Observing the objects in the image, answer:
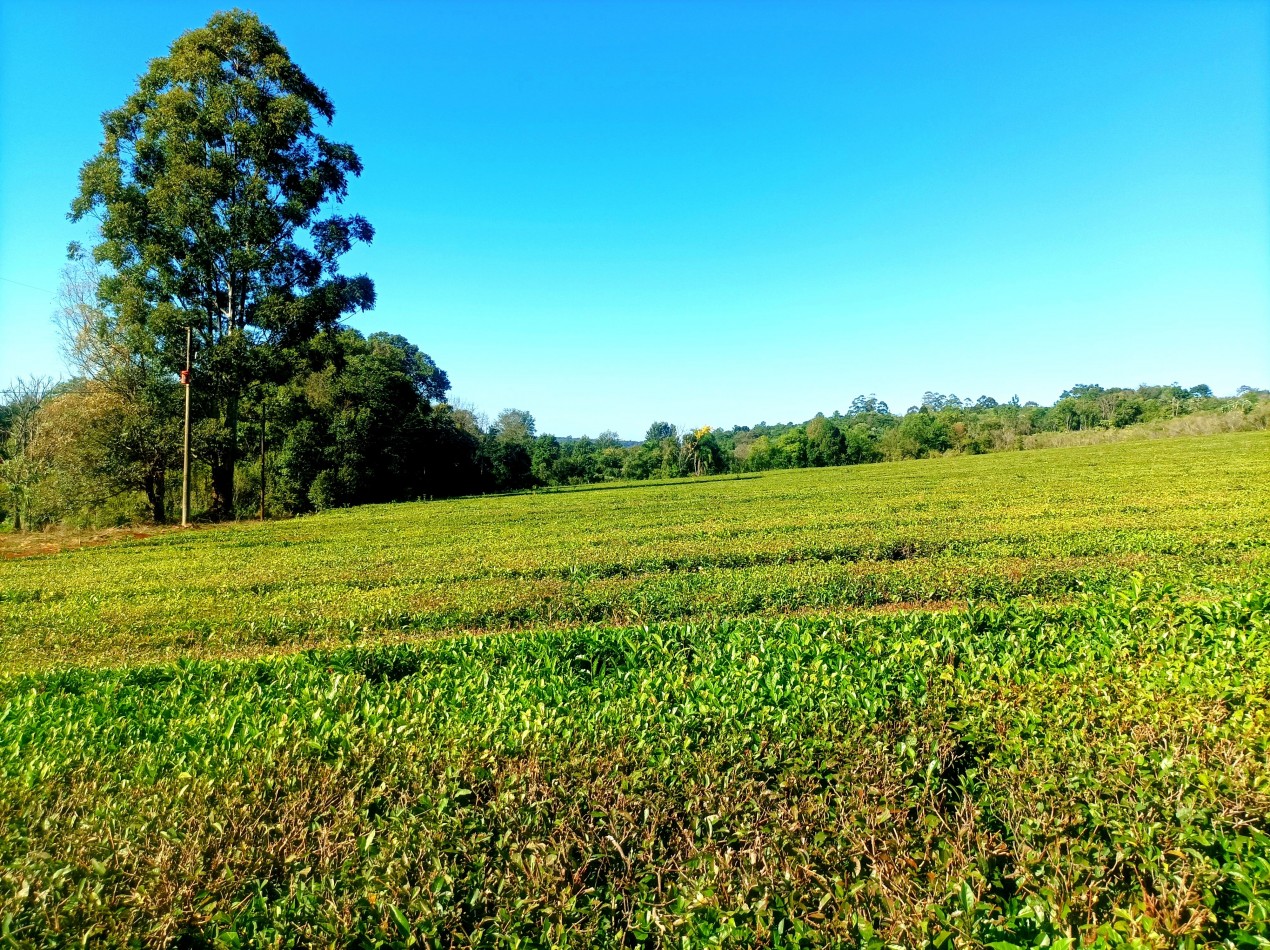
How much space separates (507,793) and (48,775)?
6.95 ft

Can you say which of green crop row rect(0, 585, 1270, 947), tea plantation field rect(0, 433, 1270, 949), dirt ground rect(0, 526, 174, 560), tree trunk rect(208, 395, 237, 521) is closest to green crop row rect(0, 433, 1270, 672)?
dirt ground rect(0, 526, 174, 560)

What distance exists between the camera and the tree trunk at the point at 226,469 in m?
25.8

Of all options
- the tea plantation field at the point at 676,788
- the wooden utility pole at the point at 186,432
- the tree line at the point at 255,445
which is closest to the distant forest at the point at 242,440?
the tree line at the point at 255,445

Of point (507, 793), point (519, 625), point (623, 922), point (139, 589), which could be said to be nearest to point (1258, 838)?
point (623, 922)

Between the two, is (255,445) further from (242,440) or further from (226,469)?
(226,469)

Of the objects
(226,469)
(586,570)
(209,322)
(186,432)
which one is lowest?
(586,570)

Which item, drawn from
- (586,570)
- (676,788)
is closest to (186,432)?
(586,570)

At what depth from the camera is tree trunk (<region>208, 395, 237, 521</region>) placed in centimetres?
2584

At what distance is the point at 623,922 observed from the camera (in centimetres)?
235

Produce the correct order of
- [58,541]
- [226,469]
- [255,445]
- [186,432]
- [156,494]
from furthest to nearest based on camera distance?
[255,445], [156,494], [226,469], [186,432], [58,541]

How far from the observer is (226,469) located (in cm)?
2697

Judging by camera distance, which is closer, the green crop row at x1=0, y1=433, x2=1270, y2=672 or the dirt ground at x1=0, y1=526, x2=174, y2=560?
the green crop row at x1=0, y1=433, x2=1270, y2=672

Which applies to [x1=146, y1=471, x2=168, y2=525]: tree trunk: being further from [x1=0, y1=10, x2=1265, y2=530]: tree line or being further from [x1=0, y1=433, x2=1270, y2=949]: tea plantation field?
[x1=0, y1=433, x2=1270, y2=949]: tea plantation field

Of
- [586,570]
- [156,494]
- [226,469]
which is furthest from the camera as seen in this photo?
[156,494]
